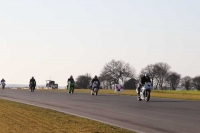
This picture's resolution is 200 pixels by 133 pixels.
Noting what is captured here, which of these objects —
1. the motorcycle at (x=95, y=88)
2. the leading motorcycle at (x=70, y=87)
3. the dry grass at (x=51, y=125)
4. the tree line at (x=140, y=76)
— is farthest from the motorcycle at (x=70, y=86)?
the tree line at (x=140, y=76)

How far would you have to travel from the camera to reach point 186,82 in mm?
143250

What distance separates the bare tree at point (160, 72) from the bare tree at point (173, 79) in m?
1.79

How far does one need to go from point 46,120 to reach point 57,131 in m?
2.87

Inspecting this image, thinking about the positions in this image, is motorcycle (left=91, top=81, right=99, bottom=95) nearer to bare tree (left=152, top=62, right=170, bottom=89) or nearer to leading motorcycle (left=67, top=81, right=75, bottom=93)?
leading motorcycle (left=67, top=81, right=75, bottom=93)

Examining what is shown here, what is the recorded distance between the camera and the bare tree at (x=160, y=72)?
132 meters

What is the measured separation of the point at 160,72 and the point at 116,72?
15.5 meters

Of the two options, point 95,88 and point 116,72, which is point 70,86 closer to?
point 95,88

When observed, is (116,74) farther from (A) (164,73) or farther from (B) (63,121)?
(B) (63,121)

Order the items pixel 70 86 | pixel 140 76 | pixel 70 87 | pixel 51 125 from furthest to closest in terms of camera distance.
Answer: pixel 140 76 < pixel 70 86 < pixel 70 87 < pixel 51 125

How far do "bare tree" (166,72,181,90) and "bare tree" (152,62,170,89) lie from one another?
1790 mm

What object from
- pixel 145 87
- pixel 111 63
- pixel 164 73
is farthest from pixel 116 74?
pixel 145 87

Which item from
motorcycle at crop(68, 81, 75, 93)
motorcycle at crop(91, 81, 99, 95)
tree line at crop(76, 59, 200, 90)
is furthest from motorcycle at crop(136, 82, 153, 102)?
tree line at crop(76, 59, 200, 90)

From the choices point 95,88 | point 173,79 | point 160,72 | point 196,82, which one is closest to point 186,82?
point 196,82

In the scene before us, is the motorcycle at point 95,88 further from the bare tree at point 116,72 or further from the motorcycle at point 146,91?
the bare tree at point 116,72
